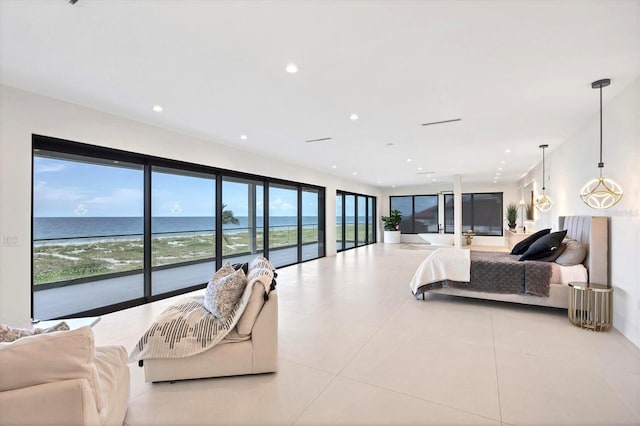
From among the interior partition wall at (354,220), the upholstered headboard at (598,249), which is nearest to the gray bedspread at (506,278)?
the upholstered headboard at (598,249)

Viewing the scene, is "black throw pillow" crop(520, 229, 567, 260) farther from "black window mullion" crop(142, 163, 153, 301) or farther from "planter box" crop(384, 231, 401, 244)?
"planter box" crop(384, 231, 401, 244)

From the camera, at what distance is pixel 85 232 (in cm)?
427

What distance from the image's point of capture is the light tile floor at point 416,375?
2033 millimetres

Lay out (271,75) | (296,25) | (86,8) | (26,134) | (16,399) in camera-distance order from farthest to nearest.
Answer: (26,134), (271,75), (296,25), (86,8), (16,399)

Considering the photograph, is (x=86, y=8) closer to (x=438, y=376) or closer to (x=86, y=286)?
(x=438, y=376)

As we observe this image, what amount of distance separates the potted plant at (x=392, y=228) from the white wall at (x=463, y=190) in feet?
2.40

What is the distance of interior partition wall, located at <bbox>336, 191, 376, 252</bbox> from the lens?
10875 millimetres

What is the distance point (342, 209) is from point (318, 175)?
8.09ft

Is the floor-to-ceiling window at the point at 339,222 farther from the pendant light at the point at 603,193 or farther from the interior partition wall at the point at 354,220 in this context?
the pendant light at the point at 603,193

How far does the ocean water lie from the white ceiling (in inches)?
62.0

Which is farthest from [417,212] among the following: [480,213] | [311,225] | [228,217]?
[228,217]

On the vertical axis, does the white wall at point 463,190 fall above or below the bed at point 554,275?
above

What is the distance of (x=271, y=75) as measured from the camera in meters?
2.95

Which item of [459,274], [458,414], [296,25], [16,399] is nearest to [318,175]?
[459,274]
